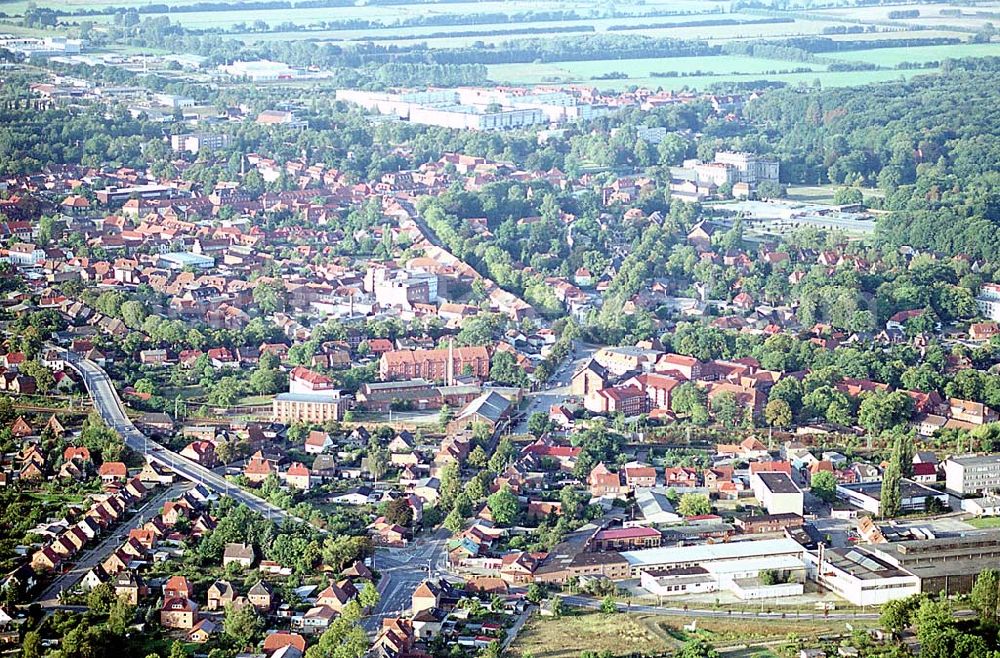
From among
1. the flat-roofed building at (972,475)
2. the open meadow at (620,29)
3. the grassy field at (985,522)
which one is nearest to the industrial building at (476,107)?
the open meadow at (620,29)

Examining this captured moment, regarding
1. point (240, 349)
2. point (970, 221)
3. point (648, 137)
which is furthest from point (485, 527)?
point (648, 137)

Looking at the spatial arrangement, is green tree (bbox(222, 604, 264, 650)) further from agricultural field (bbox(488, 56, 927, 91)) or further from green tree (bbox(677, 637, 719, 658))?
agricultural field (bbox(488, 56, 927, 91))

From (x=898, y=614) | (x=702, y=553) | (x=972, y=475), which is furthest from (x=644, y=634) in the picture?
(x=972, y=475)

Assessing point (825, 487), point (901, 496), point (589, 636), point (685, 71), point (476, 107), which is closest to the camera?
point (589, 636)

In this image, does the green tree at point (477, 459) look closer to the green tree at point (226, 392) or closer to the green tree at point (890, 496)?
the green tree at point (226, 392)

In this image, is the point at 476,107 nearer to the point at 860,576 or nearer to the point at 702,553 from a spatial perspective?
the point at 702,553

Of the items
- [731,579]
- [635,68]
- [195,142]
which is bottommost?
[635,68]
